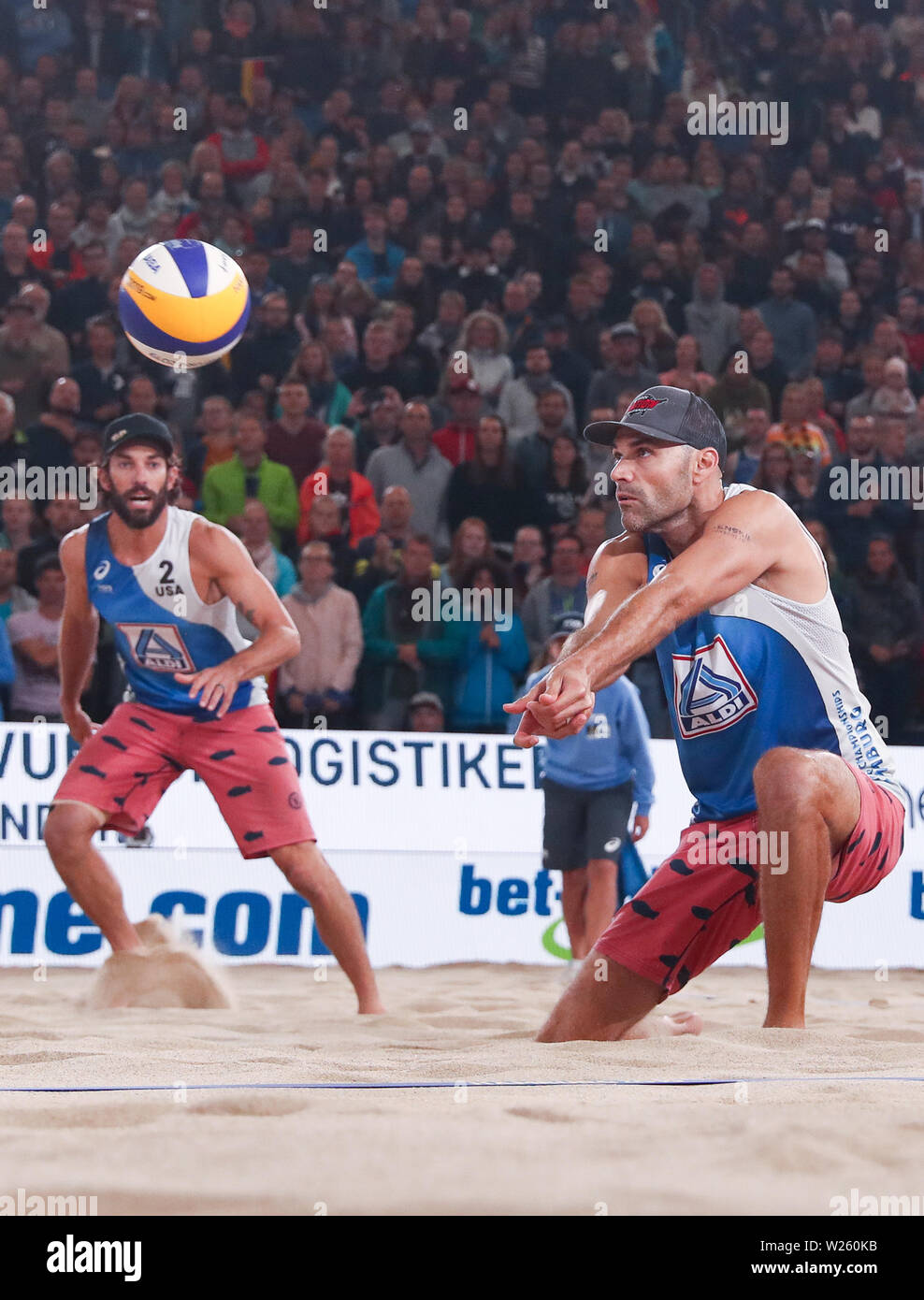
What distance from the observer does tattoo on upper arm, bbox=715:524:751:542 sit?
4008 millimetres

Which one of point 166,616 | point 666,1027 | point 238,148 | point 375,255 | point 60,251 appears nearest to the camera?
point 666,1027

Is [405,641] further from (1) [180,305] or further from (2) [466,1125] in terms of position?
(2) [466,1125]

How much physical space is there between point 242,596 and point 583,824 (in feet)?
8.76

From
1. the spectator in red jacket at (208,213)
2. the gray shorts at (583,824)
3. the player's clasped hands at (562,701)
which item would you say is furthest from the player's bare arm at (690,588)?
the spectator in red jacket at (208,213)

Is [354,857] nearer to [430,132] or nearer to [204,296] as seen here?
[204,296]

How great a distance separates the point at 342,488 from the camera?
9703mm

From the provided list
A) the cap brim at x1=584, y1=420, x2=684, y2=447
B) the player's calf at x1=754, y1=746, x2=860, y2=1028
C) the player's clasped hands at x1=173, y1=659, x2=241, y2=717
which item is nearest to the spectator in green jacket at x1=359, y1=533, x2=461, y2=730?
the player's clasped hands at x1=173, y1=659, x2=241, y2=717

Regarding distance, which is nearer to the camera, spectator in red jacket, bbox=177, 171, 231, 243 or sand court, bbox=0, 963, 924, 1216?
sand court, bbox=0, 963, 924, 1216

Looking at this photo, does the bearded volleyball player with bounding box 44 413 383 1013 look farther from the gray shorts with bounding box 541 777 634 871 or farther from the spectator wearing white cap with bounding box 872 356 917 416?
the spectator wearing white cap with bounding box 872 356 917 416

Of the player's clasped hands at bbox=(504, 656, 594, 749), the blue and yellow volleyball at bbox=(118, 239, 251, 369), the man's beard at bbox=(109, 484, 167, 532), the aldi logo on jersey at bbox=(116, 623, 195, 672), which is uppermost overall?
the blue and yellow volleyball at bbox=(118, 239, 251, 369)

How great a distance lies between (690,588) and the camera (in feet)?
12.4

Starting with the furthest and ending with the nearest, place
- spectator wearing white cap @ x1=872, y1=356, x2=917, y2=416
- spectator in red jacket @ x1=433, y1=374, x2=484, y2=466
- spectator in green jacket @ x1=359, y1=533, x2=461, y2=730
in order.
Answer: spectator wearing white cap @ x1=872, y1=356, x2=917, y2=416, spectator in red jacket @ x1=433, y1=374, x2=484, y2=466, spectator in green jacket @ x1=359, y1=533, x2=461, y2=730

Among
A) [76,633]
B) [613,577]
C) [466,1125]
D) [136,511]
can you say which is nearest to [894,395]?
[136,511]
